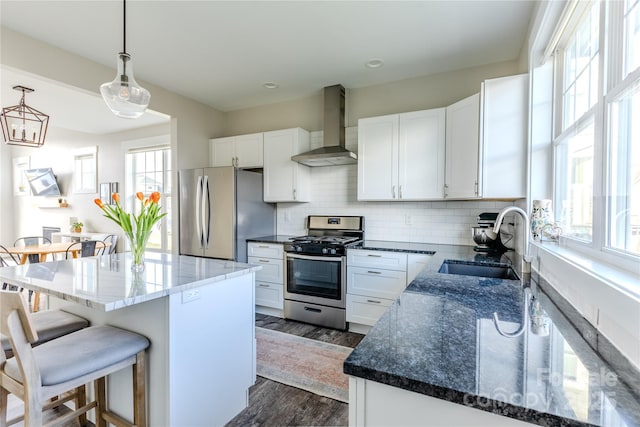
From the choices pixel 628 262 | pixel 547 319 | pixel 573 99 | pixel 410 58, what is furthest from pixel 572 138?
pixel 410 58

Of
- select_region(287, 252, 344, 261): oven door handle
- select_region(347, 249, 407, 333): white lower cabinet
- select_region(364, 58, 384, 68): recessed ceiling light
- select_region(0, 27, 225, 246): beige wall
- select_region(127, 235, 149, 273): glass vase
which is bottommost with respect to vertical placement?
select_region(347, 249, 407, 333): white lower cabinet

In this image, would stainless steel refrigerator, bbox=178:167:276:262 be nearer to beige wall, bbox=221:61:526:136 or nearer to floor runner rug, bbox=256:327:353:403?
beige wall, bbox=221:61:526:136

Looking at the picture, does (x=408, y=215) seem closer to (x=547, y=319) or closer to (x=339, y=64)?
(x=339, y=64)

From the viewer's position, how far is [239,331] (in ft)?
6.12

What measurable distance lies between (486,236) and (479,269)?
0.61 meters

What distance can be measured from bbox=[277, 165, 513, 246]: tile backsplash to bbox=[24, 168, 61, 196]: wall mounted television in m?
5.03

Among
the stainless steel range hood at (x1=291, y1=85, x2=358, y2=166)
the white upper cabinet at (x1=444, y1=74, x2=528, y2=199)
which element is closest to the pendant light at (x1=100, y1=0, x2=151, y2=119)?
the stainless steel range hood at (x1=291, y1=85, x2=358, y2=166)

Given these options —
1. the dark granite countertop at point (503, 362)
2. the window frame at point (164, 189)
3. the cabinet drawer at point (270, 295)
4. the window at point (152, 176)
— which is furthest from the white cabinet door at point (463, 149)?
the window at point (152, 176)

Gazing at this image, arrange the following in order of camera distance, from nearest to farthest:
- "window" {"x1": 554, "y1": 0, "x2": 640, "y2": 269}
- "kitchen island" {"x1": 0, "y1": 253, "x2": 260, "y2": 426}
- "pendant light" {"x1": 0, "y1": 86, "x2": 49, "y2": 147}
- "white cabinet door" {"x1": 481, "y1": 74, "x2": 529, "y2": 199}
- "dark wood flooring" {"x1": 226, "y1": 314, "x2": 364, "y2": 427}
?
1. "window" {"x1": 554, "y1": 0, "x2": 640, "y2": 269}
2. "kitchen island" {"x1": 0, "y1": 253, "x2": 260, "y2": 426}
3. "dark wood flooring" {"x1": 226, "y1": 314, "x2": 364, "y2": 427}
4. "white cabinet door" {"x1": 481, "y1": 74, "x2": 529, "y2": 199}
5. "pendant light" {"x1": 0, "y1": 86, "x2": 49, "y2": 147}

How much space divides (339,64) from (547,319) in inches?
108

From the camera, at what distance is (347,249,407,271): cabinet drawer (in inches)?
113

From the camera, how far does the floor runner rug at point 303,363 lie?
2143 mm

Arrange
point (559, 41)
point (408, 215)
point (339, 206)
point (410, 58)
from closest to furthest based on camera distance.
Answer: point (559, 41), point (410, 58), point (408, 215), point (339, 206)

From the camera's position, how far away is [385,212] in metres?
3.46
